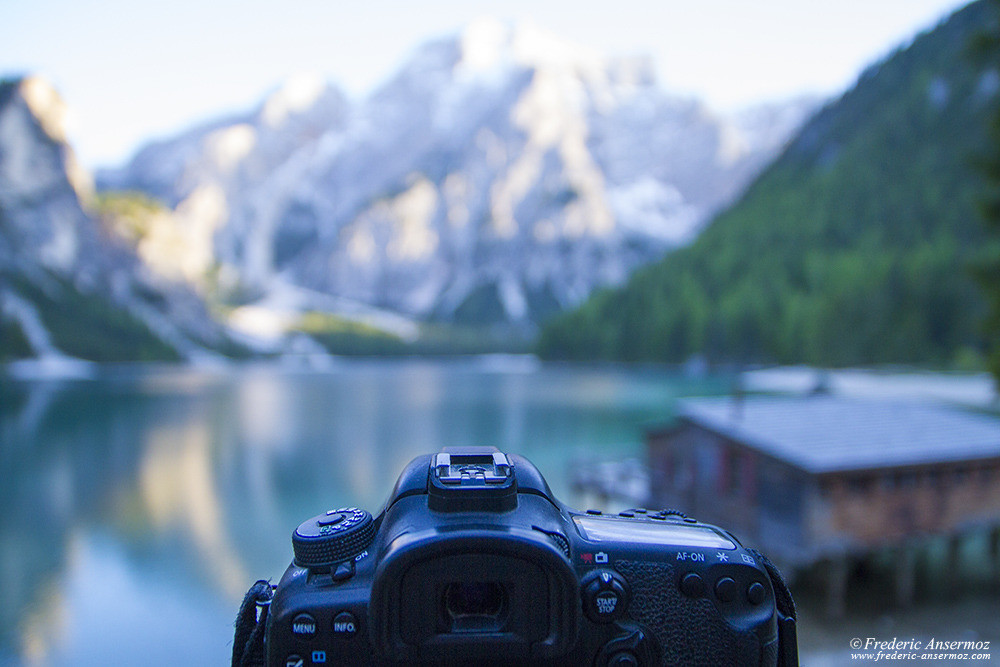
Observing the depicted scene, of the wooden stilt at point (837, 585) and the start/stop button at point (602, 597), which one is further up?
the start/stop button at point (602, 597)

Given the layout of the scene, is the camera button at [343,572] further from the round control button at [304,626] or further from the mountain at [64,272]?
the mountain at [64,272]

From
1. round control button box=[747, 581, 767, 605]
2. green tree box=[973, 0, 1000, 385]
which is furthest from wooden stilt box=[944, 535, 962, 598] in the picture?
round control button box=[747, 581, 767, 605]

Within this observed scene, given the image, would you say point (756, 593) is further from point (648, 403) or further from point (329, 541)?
point (648, 403)

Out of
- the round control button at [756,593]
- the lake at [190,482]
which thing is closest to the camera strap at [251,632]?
the round control button at [756,593]

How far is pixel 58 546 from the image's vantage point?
18906 mm

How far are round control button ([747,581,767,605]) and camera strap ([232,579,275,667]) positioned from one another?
4.86 feet

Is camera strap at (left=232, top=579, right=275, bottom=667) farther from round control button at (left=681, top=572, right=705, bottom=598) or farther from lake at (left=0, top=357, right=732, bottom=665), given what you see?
lake at (left=0, top=357, right=732, bottom=665)

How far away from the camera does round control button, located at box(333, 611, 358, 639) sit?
1870 mm

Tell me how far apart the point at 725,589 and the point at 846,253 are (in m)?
100.0

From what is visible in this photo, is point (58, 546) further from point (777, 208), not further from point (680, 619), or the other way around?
point (777, 208)

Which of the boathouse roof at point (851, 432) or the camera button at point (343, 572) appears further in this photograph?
the boathouse roof at point (851, 432)

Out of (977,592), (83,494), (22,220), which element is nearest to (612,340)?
(83,494)

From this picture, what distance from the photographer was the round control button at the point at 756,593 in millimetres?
2082

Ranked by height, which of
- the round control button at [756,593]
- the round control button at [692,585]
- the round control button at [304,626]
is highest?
the round control button at [304,626]
